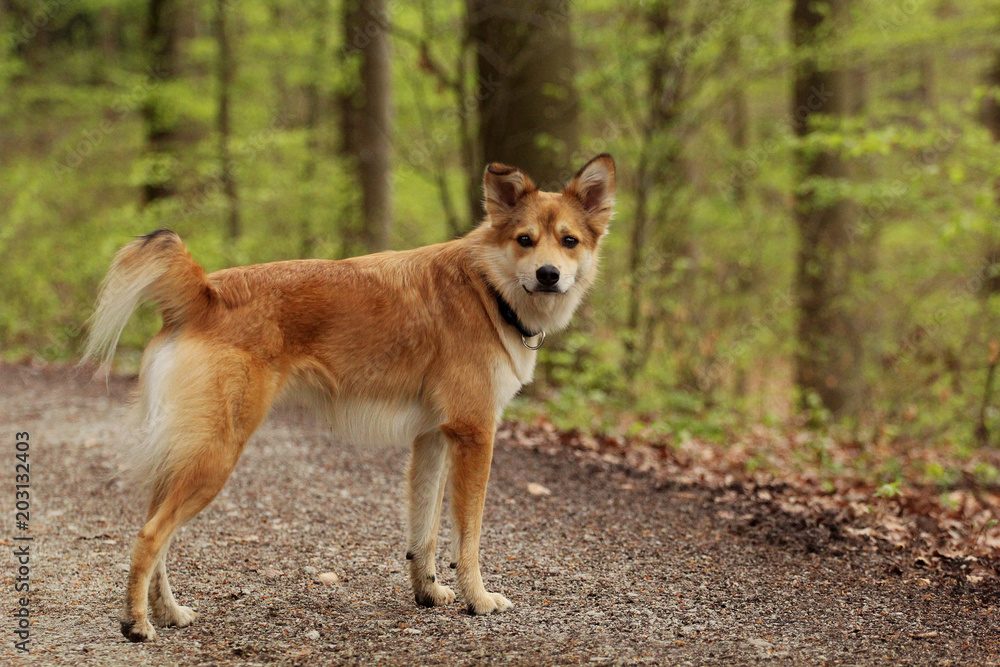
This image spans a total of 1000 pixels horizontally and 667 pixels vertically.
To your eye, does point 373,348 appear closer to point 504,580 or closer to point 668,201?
point 504,580

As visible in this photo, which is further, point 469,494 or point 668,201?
point 668,201

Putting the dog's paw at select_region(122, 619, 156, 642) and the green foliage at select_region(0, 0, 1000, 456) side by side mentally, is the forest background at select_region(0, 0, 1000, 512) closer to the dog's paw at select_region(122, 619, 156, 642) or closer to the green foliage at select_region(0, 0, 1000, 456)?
the green foliage at select_region(0, 0, 1000, 456)

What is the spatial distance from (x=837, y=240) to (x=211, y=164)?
8.60 meters

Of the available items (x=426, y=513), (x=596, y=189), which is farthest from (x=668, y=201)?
(x=426, y=513)

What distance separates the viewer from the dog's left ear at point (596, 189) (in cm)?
428

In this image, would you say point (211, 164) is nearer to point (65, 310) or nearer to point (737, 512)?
point (65, 310)

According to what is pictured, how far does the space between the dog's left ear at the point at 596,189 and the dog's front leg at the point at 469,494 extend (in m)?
1.31

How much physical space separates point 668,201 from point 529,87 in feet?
6.37

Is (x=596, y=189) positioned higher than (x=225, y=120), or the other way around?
(x=225, y=120)

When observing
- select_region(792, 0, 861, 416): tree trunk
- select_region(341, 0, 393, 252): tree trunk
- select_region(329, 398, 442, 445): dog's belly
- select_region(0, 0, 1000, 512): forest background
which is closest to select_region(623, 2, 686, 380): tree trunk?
select_region(0, 0, 1000, 512): forest background

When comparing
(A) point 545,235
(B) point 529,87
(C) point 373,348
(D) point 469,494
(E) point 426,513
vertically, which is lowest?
(E) point 426,513

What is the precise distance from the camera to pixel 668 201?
8969 mm

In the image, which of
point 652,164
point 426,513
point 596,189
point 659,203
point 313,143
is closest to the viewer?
point 426,513

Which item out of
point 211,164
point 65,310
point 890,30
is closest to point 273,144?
point 211,164
